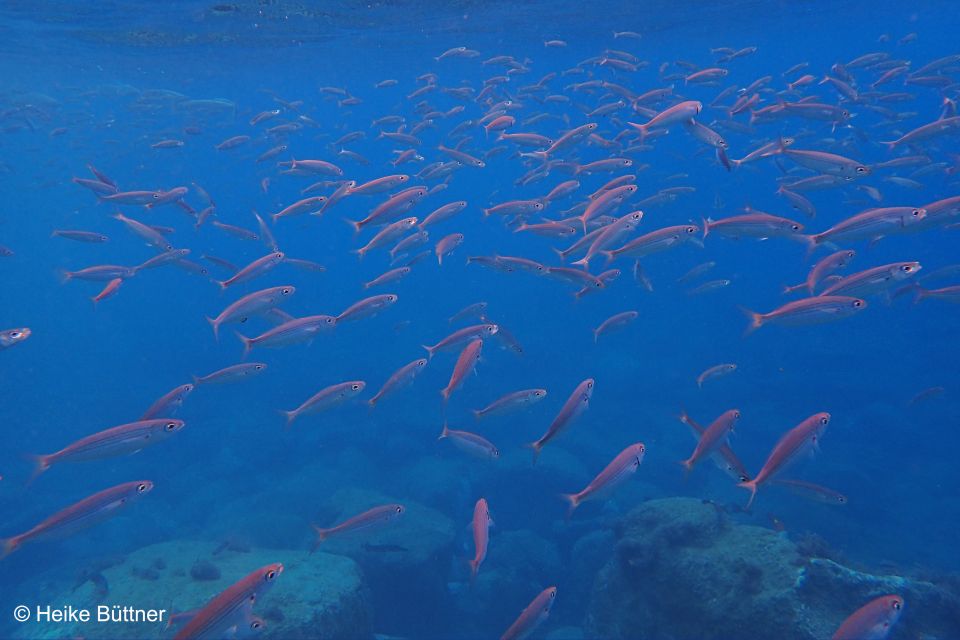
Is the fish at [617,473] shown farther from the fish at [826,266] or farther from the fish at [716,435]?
the fish at [826,266]

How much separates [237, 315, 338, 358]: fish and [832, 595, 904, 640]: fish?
17.6 feet

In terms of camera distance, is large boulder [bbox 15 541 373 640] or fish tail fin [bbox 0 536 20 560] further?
large boulder [bbox 15 541 373 640]

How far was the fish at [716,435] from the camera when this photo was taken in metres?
4.59

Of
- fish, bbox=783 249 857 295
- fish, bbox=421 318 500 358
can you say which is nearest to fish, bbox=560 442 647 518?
fish, bbox=421 318 500 358

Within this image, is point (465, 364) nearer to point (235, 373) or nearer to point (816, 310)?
point (235, 373)

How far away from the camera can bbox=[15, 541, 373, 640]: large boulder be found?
6184mm

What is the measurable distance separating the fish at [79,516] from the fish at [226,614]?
1320 mm

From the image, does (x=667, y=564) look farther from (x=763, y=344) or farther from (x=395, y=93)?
(x=395, y=93)

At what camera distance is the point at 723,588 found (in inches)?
224

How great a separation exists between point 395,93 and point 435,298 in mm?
32760

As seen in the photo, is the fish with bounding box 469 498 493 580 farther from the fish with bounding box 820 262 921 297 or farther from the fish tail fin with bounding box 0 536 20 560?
the fish with bounding box 820 262 921 297

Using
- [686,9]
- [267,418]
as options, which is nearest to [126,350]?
[267,418]

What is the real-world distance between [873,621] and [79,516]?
5.79 metres

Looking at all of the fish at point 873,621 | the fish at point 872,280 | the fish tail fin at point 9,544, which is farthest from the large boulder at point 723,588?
the fish tail fin at point 9,544
